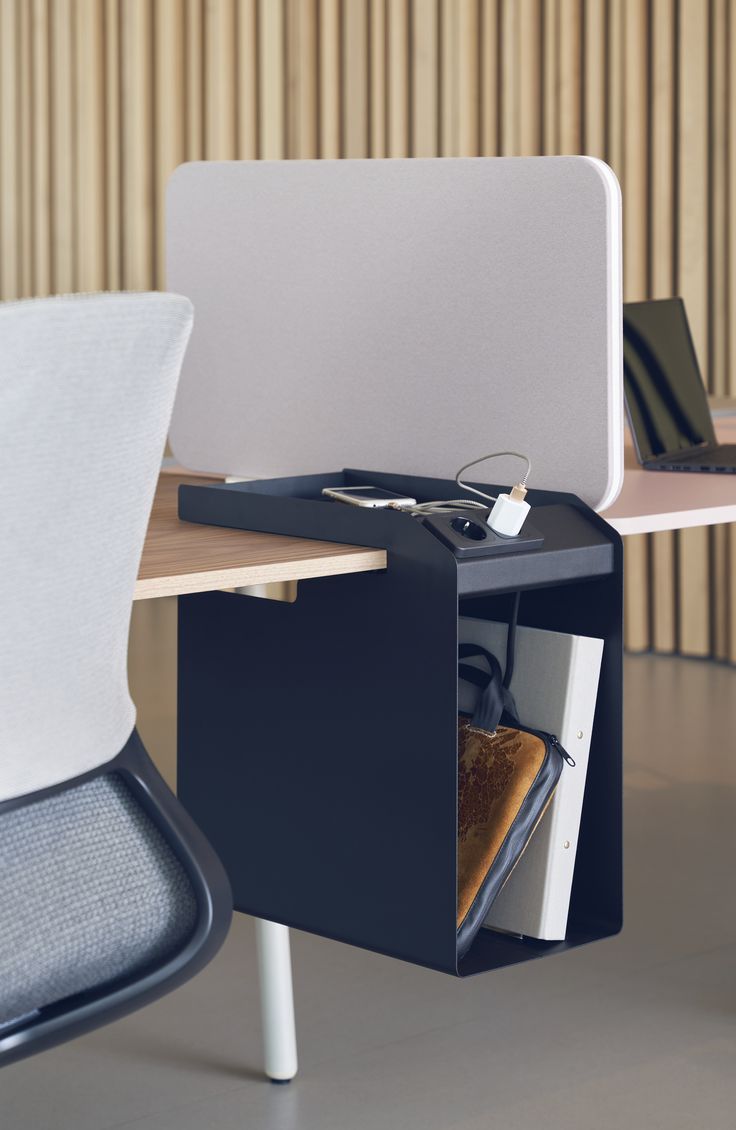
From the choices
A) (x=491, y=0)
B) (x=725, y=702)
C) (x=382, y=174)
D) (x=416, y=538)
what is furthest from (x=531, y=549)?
(x=491, y=0)

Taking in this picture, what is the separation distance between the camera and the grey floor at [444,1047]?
167 cm

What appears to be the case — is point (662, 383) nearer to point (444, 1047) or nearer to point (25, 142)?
point (444, 1047)

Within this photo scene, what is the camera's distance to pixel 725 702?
11.9ft

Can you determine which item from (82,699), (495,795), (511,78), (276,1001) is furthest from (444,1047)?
(511,78)

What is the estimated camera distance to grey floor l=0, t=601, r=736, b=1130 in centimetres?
167

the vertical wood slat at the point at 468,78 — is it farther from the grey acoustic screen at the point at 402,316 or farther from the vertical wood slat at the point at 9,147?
the grey acoustic screen at the point at 402,316

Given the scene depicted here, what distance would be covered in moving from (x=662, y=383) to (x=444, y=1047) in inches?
38.2

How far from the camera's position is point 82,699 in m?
0.93

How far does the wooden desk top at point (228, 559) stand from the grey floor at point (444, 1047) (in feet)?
2.20

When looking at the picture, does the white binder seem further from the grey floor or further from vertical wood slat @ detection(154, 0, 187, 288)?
vertical wood slat @ detection(154, 0, 187, 288)

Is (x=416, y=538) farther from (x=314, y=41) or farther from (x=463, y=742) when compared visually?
(x=314, y=41)

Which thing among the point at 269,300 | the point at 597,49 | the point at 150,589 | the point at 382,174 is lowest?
the point at 150,589

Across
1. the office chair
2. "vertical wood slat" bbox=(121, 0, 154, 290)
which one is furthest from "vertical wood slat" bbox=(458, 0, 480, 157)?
the office chair

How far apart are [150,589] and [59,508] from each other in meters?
0.34
